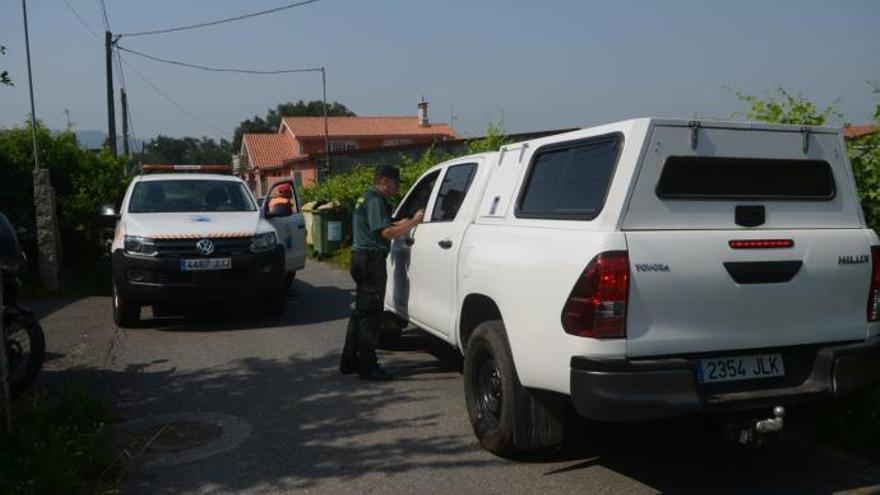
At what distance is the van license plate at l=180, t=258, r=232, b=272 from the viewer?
844cm

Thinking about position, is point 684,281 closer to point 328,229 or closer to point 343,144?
point 328,229

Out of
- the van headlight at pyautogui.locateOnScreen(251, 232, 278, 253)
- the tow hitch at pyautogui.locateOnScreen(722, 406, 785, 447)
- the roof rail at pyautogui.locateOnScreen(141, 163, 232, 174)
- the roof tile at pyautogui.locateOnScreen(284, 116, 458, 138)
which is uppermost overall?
the roof tile at pyautogui.locateOnScreen(284, 116, 458, 138)

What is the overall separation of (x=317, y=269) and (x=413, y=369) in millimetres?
8950

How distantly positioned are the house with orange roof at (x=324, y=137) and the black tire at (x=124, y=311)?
42316 mm

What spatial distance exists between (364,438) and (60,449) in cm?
178

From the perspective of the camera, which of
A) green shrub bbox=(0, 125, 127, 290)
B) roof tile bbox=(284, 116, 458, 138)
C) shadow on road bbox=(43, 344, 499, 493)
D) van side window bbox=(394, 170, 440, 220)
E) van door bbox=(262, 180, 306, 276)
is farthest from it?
roof tile bbox=(284, 116, 458, 138)

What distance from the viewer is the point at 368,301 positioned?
646 cm

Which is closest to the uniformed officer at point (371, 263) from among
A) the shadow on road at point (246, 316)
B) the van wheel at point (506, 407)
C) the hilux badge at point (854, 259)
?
the van wheel at point (506, 407)

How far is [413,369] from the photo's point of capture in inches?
269

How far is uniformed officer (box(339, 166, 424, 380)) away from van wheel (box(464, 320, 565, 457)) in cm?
186

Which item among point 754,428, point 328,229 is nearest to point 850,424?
point 754,428

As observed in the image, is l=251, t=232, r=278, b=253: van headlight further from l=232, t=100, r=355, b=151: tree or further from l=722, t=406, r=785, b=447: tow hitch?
l=232, t=100, r=355, b=151: tree

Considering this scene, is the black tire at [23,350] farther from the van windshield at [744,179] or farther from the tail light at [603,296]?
the van windshield at [744,179]

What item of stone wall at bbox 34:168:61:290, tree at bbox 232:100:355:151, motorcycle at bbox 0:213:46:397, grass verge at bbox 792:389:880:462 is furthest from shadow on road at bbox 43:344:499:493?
tree at bbox 232:100:355:151
